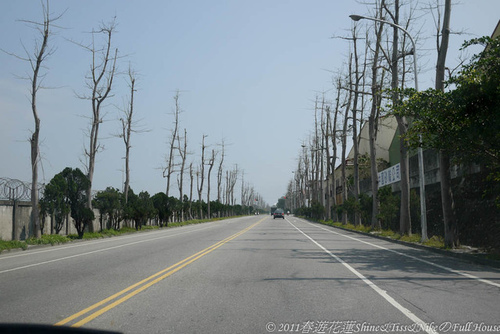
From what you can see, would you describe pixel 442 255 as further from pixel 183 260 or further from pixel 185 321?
pixel 185 321

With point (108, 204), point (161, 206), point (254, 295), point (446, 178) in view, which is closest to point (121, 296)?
point (254, 295)

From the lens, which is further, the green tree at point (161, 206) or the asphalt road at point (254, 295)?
the green tree at point (161, 206)

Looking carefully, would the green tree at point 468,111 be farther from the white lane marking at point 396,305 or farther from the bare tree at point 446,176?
the white lane marking at point 396,305

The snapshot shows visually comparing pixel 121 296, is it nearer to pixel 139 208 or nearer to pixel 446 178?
pixel 446 178

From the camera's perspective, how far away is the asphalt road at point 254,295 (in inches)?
243

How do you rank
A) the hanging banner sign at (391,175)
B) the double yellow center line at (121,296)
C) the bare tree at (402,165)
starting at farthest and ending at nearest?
the hanging banner sign at (391,175) → the bare tree at (402,165) → the double yellow center line at (121,296)

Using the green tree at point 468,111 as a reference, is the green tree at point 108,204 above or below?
below

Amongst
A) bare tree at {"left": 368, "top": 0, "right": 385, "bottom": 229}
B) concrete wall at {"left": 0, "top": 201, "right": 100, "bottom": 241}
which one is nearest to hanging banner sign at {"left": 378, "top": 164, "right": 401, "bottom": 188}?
bare tree at {"left": 368, "top": 0, "right": 385, "bottom": 229}

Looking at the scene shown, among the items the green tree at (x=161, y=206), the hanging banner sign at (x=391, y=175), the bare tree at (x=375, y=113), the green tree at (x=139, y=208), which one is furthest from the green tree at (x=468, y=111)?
the green tree at (x=161, y=206)

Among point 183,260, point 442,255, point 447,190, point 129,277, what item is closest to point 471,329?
point 129,277

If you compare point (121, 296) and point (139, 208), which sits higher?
point (139, 208)

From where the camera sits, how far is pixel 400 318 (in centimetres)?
645

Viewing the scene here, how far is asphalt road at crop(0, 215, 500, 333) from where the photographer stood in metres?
6.16

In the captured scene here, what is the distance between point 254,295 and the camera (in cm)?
812
